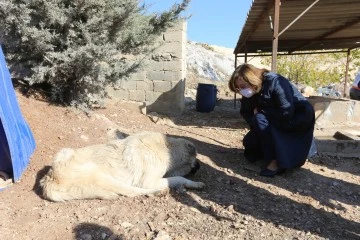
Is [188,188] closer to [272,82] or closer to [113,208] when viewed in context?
[113,208]

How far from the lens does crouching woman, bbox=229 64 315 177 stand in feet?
12.1

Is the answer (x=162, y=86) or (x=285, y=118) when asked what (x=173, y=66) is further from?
(x=285, y=118)

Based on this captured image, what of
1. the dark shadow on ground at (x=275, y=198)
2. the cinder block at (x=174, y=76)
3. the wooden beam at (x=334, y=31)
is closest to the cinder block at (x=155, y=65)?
the cinder block at (x=174, y=76)

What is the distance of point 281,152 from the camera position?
377 cm

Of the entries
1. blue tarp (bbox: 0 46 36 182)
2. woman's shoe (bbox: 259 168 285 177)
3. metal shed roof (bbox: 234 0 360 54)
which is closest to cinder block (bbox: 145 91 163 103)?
metal shed roof (bbox: 234 0 360 54)

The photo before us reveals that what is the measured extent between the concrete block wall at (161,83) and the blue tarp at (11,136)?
13.2ft

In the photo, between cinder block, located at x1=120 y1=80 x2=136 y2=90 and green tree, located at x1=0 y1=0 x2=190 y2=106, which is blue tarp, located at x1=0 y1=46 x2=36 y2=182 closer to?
green tree, located at x1=0 y1=0 x2=190 y2=106

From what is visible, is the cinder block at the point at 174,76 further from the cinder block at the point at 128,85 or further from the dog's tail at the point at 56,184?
the dog's tail at the point at 56,184

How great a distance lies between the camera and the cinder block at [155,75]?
306 inches

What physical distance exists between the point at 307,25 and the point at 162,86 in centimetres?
366

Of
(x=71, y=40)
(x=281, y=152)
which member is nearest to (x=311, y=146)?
(x=281, y=152)

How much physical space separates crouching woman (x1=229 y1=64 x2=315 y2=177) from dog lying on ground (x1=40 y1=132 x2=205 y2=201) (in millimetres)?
889

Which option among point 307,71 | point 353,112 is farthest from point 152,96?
point 307,71

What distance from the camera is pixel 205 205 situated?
3143 millimetres
